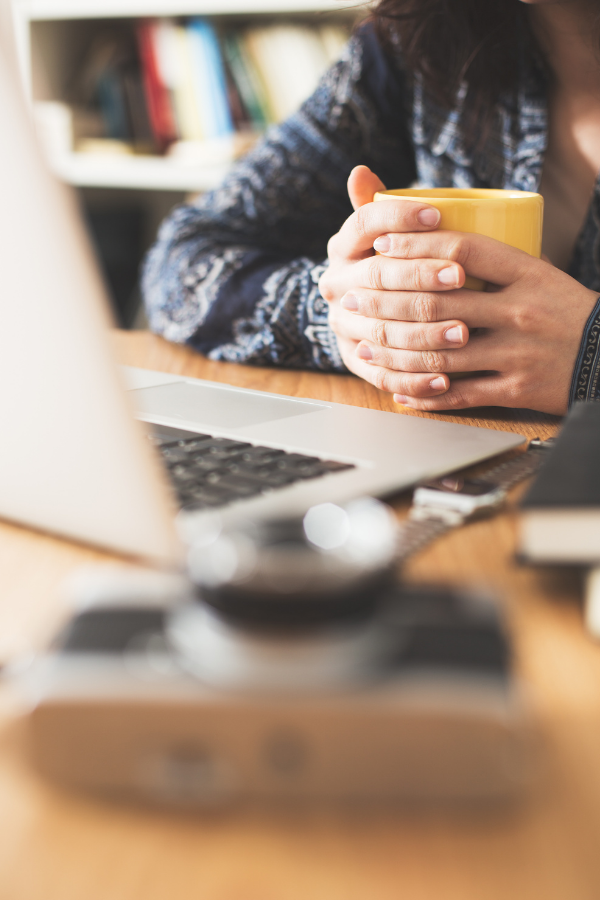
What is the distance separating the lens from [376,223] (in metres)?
0.60

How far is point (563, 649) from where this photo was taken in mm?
295

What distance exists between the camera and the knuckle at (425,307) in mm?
580

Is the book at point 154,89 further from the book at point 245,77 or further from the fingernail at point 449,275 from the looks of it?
the fingernail at point 449,275

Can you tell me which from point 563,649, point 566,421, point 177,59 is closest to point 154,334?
point 566,421

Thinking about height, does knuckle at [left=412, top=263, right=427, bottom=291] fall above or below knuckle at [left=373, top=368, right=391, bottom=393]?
above

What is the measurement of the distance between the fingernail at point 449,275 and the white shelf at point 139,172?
1.24m

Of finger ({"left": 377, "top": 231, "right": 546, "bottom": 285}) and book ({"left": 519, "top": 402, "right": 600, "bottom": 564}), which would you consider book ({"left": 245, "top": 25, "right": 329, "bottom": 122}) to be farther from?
book ({"left": 519, "top": 402, "right": 600, "bottom": 564})

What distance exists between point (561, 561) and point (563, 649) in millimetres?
36

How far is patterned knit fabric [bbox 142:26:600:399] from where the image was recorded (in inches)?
31.6

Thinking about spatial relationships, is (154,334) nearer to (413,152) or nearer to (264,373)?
(264,373)

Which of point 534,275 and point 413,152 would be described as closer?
point 534,275

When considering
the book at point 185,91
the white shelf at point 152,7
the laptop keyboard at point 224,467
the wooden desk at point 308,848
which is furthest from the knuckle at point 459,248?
the book at point 185,91

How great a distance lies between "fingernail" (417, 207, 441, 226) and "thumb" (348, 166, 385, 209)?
0.08 meters

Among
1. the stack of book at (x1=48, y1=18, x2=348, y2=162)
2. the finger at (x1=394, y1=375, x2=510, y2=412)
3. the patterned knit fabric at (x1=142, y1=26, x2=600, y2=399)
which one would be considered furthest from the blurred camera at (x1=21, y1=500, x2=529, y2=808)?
the stack of book at (x1=48, y1=18, x2=348, y2=162)
